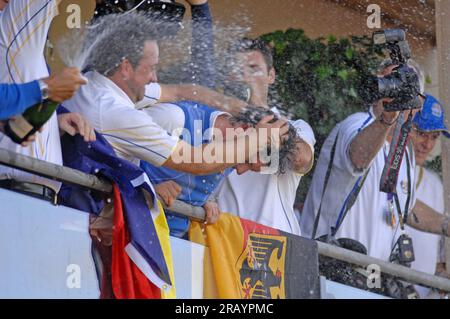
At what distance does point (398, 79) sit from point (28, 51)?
6.43 feet

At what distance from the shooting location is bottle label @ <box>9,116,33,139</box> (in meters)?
3.93

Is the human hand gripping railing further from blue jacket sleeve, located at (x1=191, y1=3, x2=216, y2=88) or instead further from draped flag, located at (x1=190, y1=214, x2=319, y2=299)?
blue jacket sleeve, located at (x1=191, y1=3, x2=216, y2=88)

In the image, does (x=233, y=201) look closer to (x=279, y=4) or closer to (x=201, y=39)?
(x=201, y=39)

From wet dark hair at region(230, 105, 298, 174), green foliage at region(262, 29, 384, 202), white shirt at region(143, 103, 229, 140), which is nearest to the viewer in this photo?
white shirt at region(143, 103, 229, 140)

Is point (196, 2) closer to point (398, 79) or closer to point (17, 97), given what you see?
point (398, 79)

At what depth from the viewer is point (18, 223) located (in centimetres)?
399

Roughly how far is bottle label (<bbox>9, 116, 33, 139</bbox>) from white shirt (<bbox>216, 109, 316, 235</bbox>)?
1369 millimetres

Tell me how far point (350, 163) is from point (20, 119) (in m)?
2.17

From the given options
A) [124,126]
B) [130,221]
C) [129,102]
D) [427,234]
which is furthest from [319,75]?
[130,221]

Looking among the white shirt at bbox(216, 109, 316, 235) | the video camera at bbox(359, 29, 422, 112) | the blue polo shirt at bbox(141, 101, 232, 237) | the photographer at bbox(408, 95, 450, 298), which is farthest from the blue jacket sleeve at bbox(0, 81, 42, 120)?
the photographer at bbox(408, 95, 450, 298)

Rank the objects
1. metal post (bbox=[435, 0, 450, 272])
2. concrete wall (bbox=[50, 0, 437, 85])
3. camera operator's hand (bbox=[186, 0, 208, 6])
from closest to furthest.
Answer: camera operator's hand (bbox=[186, 0, 208, 6]) < concrete wall (bbox=[50, 0, 437, 85]) < metal post (bbox=[435, 0, 450, 272])

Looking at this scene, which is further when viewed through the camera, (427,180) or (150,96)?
(427,180)

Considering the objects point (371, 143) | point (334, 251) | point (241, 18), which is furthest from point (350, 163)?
point (241, 18)

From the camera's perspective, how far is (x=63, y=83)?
12.9 feet
